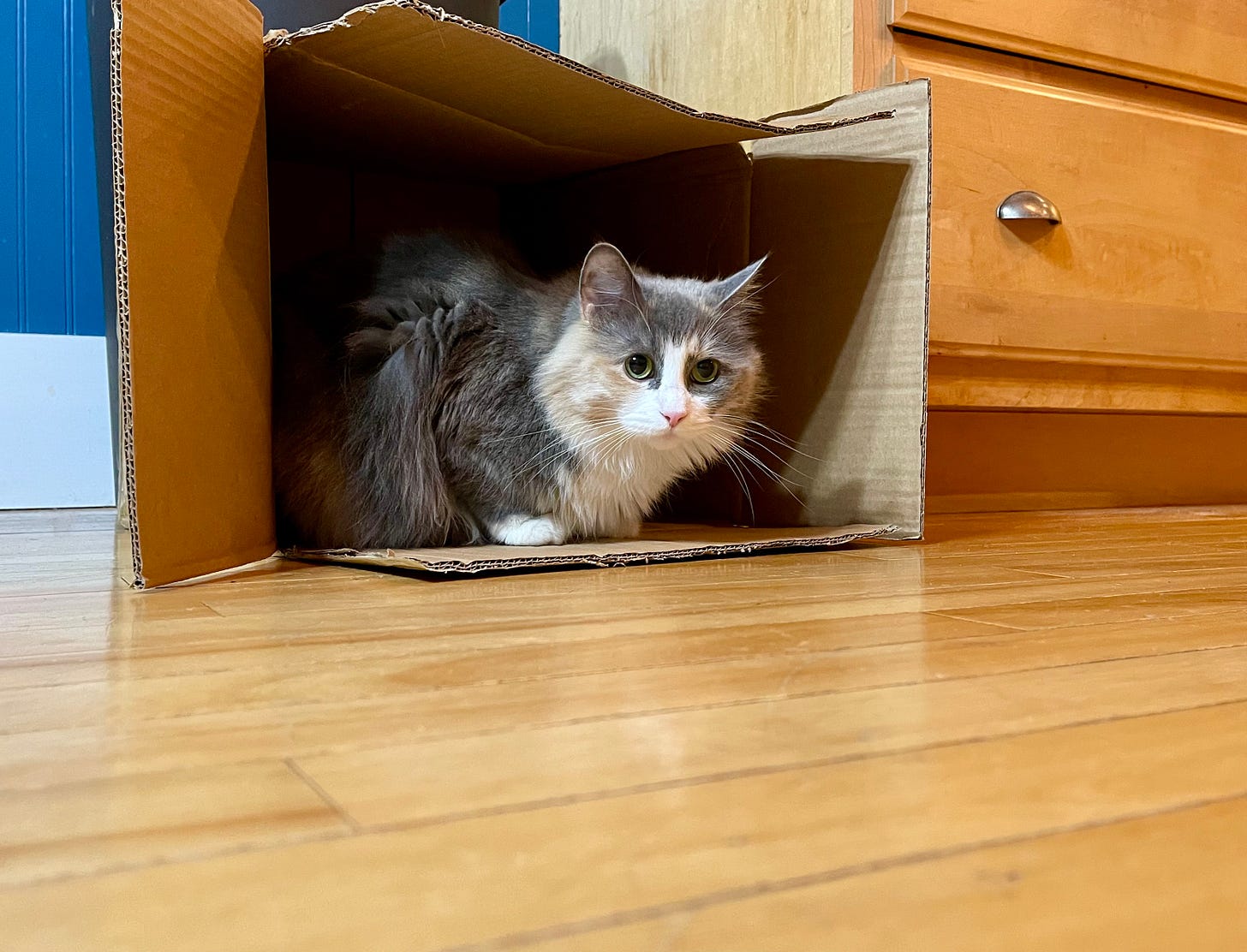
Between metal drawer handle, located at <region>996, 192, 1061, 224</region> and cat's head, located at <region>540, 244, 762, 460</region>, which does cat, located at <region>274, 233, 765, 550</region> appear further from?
metal drawer handle, located at <region>996, 192, 1061, 224</region>

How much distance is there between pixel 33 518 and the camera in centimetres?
190

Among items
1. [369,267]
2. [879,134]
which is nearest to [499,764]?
[369,267]

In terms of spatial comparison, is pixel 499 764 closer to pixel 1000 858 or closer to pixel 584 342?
pixel 1000 858

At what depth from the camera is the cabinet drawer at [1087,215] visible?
1724mm

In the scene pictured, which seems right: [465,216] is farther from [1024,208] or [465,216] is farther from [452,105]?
[1024,208]

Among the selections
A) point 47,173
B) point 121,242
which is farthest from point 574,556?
point 47,173

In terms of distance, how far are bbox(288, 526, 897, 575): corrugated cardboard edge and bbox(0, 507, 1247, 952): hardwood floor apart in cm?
14

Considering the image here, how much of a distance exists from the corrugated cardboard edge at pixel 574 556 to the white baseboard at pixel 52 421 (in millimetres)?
1000

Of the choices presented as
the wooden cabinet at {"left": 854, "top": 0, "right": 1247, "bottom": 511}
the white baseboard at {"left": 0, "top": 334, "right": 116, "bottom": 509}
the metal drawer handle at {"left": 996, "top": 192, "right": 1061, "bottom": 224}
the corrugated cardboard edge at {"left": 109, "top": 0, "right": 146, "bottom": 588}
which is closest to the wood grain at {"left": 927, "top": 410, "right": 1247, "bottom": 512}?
the wooden cabinet at {"left": 854, "top": 0, "right": 1247, "bottom": 511}

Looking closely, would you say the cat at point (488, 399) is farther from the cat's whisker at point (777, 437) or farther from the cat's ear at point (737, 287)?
the cat's whisker at point (777, 437)

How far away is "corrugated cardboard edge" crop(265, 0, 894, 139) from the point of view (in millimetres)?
1110

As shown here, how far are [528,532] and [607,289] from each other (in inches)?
12.7

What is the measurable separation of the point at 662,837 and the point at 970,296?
1.47m

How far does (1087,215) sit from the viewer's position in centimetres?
185
